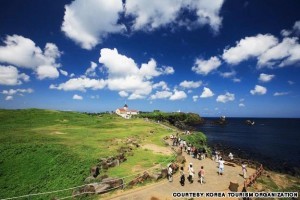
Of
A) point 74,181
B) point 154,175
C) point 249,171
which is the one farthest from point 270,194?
point 74,181

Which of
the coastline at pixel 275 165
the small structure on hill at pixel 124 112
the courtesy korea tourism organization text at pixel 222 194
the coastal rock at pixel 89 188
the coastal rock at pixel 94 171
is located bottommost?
the coastline at pixel 275 165

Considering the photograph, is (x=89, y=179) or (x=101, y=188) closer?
(x=101, y=188)

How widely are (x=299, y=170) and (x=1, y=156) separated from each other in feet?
186

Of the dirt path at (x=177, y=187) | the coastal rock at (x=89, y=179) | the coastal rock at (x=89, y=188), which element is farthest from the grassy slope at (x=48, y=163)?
the dirt path at (x=177, y=187)

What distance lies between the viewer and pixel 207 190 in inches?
952

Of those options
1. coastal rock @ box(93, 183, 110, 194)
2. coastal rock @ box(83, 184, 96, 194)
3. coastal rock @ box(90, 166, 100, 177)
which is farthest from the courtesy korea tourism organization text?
coastal rock @ box(90, 166, 100, 177)

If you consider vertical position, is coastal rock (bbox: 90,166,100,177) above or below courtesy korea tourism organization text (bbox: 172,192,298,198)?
above

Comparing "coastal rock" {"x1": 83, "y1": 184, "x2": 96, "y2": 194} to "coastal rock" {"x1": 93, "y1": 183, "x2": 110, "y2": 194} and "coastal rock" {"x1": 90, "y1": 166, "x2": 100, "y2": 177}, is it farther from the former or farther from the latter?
"coastal rock" {"x1": 90, "y1": 166, "x2": 100, "y2": 177}

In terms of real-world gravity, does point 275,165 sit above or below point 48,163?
below

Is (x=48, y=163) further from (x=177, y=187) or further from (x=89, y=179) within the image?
(x=177, y=187)

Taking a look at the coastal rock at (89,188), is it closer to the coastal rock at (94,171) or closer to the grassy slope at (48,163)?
the grassy slope at (48,163)

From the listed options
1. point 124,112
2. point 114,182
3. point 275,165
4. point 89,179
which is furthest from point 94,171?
point 124,112

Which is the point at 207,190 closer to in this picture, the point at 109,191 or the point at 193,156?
the point at 109,191

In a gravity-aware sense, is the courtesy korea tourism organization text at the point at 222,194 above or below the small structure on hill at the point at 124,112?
below
